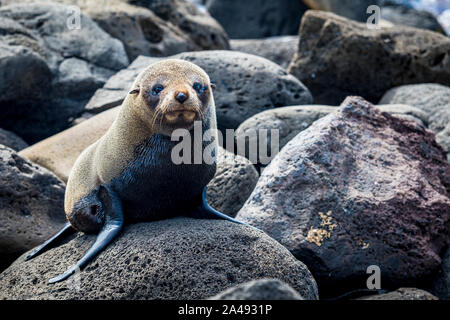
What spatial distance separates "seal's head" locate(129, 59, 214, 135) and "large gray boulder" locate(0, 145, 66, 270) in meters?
1.68

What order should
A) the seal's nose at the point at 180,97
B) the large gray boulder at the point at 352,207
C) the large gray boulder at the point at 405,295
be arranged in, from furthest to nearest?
1. the large gray boulder at the point at 352,207
2. the large gray boulder at the point at 405,295
3. the seal's nose at the point at 180,97

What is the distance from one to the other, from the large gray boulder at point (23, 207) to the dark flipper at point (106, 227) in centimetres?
122

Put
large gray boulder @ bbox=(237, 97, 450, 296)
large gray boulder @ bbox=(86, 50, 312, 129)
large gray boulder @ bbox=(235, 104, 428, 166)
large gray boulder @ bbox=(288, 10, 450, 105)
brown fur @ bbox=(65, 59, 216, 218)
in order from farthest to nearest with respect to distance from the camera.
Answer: large gray boulder @ bbox=(288, 10, 450, 105) < large gray boulder @ bbox=(86, 50, 312, 129) < large gray boulder @ bbox=(235, 104, 428, 166) < large gray boulder @ bbox=(237, 97, 450, 296) < brown fur @ bbox=(65, 59, 216, 218)

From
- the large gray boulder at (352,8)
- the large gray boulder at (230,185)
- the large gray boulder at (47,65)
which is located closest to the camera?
the large gray boulder at (230,185)

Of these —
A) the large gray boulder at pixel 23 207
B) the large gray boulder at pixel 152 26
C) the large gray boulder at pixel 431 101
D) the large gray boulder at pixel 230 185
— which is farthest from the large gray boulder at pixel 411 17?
the large gray boulder at pixel 23 207

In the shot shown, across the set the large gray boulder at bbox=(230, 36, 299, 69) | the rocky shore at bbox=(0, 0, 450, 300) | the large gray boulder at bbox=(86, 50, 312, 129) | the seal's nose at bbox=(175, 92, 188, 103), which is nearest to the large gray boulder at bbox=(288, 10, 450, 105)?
the rocky shore at bbox=(0, 0, 450, 300)

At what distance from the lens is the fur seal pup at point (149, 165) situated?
134 inches

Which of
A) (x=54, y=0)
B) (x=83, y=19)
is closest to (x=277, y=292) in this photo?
(x=83, y=19)

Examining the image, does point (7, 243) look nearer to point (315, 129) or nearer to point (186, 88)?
point (186, 88)

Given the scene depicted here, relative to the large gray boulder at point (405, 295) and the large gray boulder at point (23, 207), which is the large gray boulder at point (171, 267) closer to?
the large gray boulder at point (405, 295)

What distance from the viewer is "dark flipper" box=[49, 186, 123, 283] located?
3488 millimetres

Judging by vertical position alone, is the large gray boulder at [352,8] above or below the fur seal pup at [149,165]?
below

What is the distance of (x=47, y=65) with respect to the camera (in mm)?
7242

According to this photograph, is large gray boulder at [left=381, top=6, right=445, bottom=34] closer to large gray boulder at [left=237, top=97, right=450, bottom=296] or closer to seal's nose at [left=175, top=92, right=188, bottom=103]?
large gray boulder at [left=237, top=97, right=450, bottom=296]
